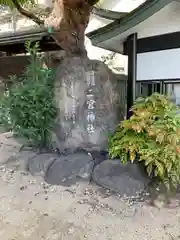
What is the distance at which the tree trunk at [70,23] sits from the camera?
18.9 feet

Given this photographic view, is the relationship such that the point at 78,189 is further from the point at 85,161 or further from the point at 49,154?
the point at 49,154

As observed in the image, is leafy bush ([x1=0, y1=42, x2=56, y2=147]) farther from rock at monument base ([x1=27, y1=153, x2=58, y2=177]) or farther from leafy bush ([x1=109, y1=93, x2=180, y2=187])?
leafy bush ([x1=109, y1=93, x2=180, y2=187])

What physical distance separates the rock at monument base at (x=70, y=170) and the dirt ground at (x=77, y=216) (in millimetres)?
150

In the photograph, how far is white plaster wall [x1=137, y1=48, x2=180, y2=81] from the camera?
4958 millimetres

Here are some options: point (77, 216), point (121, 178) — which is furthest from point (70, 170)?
point (77, 216)

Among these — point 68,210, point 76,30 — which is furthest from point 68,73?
point 68,210

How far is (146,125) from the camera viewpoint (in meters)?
4.34

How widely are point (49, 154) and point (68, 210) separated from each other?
1627 mm

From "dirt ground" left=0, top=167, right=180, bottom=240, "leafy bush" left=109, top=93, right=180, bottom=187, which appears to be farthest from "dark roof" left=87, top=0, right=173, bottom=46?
"dirt ground" left=0, top=167, right=180, bottom=240

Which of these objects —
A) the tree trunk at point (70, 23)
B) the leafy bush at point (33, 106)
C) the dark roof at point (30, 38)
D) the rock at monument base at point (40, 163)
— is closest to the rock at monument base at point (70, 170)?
the rock at monument base at point (40, 163)

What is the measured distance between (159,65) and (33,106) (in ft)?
8.06

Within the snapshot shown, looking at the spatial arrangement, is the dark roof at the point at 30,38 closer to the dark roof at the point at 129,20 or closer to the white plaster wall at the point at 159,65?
the dark roof at the point at 129,20

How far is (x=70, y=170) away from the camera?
4898mm

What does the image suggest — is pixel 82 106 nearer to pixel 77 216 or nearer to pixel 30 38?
pixel 77 216
